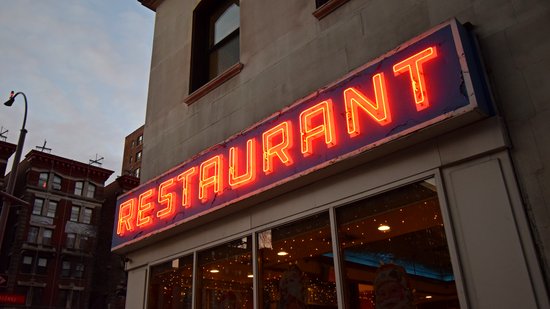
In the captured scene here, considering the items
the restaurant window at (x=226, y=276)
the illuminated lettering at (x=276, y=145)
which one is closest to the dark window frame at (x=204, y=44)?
the illuminated lettering at (x=276, y=145)

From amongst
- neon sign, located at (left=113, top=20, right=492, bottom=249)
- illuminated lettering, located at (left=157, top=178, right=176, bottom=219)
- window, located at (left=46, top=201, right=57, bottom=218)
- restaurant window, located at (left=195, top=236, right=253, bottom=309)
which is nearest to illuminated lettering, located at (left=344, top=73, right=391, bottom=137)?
neon sign, located at (left=113, top=20, right=492, bottom=249)

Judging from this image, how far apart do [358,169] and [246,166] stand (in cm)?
202

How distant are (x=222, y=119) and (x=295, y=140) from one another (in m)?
2.55

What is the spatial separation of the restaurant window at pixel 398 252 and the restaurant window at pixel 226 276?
1977 mm

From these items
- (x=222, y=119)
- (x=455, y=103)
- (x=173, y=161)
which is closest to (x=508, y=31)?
(x=455, y=103)

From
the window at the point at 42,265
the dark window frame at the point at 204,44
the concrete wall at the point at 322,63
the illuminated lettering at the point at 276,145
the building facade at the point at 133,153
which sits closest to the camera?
the concrete wall at the point at 322,63

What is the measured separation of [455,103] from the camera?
5016 millimetres

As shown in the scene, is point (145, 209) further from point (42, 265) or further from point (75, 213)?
point (75, 213)

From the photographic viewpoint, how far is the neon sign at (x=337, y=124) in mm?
5195

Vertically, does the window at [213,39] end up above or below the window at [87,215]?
below

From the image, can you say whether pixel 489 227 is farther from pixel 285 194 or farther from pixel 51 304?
pixel 51 304

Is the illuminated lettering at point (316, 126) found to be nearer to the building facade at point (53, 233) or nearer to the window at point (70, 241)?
the building facade at point (53, 233)

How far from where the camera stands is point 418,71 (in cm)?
552

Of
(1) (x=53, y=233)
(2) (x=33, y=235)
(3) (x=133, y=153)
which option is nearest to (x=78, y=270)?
(1) (x=53, y=233)
